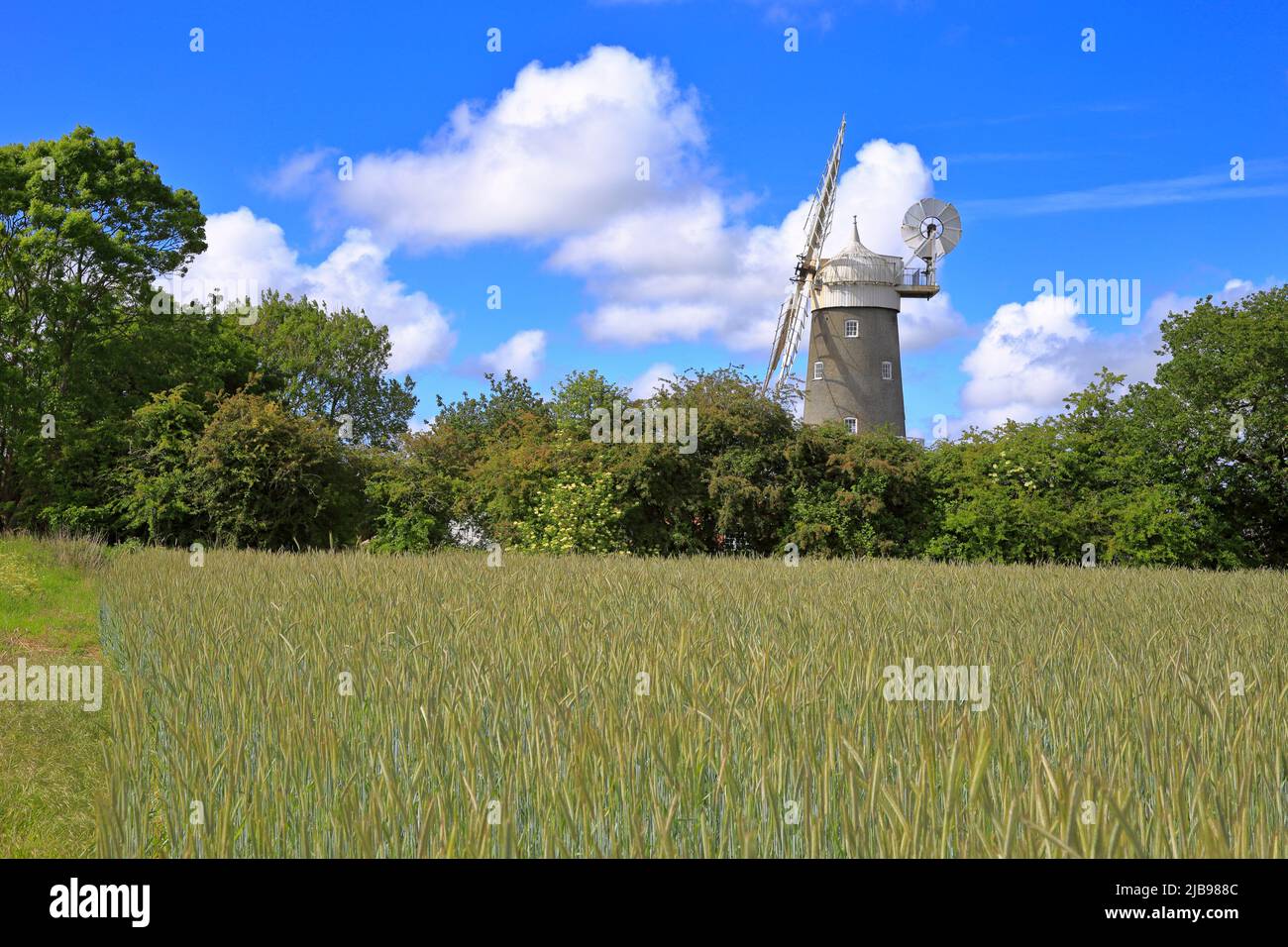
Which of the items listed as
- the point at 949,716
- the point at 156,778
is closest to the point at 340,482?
the point at 156,778

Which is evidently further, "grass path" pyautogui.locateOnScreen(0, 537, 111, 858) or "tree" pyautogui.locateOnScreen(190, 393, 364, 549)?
"tree" pyautogui.locateOnScreen(190, 393, 364, 549)

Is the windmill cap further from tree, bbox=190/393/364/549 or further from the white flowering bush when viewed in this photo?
tree, bbox=190/393/364/549

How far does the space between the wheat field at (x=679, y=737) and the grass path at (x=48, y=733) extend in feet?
2.44

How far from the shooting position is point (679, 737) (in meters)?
3.29

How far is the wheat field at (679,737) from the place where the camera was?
2652 mm

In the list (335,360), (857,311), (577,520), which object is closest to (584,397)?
(577,520)

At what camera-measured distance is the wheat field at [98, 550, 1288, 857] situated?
2652 millimetres

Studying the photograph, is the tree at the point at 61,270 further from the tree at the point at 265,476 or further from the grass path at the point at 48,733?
the grass path at the point at 48,733

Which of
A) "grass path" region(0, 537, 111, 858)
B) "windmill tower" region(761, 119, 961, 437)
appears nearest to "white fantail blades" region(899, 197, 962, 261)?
"windmill tower" region(761, 119, 961, 437)

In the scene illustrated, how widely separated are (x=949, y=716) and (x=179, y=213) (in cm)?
2487

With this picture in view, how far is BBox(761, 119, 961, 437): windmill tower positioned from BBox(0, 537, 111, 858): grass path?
23.2 meters

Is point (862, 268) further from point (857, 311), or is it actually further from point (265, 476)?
point (265, 476)

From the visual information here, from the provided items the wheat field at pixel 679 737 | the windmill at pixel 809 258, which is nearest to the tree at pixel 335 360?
the windmill at pixel 809 258
